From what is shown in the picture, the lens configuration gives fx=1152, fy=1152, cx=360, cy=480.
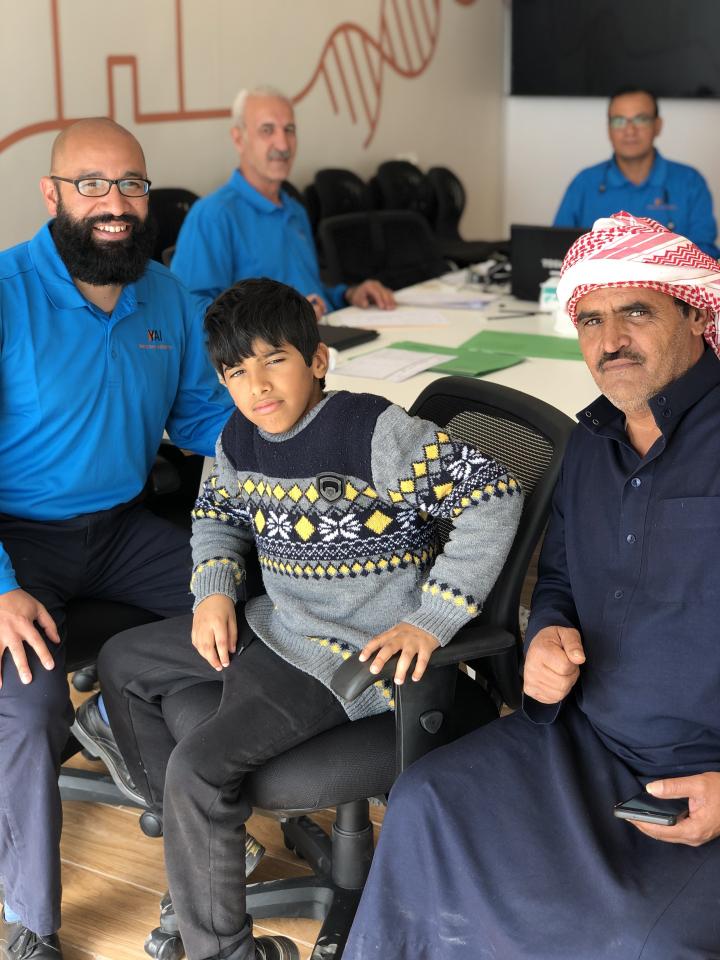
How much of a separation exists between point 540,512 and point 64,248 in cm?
115

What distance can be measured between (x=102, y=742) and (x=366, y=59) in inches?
204

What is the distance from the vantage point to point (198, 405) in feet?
8.57

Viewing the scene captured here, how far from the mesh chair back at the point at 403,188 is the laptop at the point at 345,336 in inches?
128

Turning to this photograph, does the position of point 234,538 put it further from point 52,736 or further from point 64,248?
point 64,248

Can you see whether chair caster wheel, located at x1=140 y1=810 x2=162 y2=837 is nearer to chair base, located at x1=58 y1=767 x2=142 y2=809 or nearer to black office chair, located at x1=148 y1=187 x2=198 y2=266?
chair base, located at x1=58 y1=767 x2=142 y2=809

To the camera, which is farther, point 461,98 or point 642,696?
point 461,98

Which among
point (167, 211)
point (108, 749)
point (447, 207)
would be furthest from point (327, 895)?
point (447, 207)

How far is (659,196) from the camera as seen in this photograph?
194 inches

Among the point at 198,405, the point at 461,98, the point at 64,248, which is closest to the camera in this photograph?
the point at 64,248

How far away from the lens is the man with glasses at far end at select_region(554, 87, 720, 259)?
15.8ft

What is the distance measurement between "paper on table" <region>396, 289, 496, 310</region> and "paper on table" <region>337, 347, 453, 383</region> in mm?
782

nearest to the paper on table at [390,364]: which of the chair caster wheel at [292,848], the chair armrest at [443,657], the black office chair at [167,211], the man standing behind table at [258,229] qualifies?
the man standing behind table at [258,229]

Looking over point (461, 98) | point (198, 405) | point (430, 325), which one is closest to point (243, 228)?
point (430, 325)

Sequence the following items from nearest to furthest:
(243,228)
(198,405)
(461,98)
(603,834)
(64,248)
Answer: (603,834) → (64,248) → (198,405) → (243,228) → (461,98)
